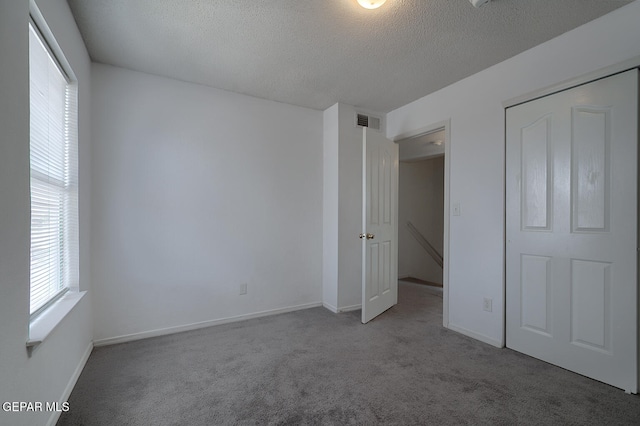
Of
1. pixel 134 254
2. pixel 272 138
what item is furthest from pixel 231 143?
pixel 134 254

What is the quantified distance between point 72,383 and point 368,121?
3739 mm

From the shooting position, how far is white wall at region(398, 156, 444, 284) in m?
5.88

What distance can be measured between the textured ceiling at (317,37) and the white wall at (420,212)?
3110 millimetres

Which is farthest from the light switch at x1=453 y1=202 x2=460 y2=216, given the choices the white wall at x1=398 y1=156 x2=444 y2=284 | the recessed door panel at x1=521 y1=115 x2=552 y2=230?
the white wall at x1=398 y1=156 x2=444 y2=284

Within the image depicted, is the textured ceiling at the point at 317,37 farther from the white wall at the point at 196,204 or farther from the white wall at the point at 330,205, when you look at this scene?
the white wall at the point at 330,205

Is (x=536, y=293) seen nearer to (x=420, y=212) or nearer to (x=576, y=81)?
(x=576, y=81)

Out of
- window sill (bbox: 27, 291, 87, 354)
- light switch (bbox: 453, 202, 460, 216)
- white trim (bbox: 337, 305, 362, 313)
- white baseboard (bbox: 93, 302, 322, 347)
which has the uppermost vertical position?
light switch (bbox: 453, 202, 460, 216)

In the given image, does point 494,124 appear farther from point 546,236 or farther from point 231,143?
point 231,143

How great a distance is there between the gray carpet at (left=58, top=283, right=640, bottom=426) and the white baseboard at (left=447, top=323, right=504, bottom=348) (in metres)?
0.07

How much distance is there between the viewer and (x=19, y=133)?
3.99 feet

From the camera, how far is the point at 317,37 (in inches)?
86.0

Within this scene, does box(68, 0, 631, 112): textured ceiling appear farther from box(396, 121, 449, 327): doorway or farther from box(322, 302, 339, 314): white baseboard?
box(396, 121, 449, 327): doorway

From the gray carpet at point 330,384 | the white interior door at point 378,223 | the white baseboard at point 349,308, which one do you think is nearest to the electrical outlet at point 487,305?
the gray carpet at point 330,384

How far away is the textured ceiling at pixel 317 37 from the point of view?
1872mm
